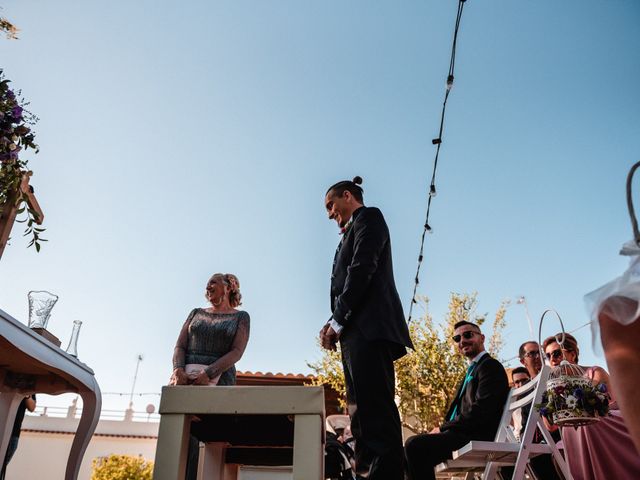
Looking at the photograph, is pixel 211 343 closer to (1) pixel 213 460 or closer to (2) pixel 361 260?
(1) pixel 213 460

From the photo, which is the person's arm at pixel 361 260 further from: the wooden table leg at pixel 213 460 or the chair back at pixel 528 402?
the chair back at pixel 528 402

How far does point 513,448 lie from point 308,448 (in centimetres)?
149

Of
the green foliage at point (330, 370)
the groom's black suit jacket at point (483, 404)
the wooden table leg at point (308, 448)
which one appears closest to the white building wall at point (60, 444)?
the green foliage at point (330, 370)

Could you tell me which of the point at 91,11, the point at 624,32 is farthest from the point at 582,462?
the point at 91,11

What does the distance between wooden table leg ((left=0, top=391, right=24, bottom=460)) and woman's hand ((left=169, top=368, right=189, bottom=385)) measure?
771 millimetres

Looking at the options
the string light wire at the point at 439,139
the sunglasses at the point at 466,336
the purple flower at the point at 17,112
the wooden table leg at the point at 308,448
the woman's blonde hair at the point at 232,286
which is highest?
the string light wire at the point at 439,139

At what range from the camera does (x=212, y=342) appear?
3061 millimetres

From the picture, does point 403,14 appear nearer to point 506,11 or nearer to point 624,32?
point 506,11

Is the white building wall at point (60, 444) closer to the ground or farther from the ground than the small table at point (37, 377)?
farther from the ground

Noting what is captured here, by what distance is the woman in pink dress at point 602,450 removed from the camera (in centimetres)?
230

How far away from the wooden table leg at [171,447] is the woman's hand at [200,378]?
1.15 meters

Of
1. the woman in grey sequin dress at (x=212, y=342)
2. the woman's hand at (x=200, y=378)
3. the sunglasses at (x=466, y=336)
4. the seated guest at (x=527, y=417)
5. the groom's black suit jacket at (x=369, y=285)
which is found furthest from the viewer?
the sunglasses at (x=466, y=336)

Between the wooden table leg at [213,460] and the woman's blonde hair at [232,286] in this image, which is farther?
the woman's blonde hair at [232,286]

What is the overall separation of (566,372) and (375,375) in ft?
3.68
